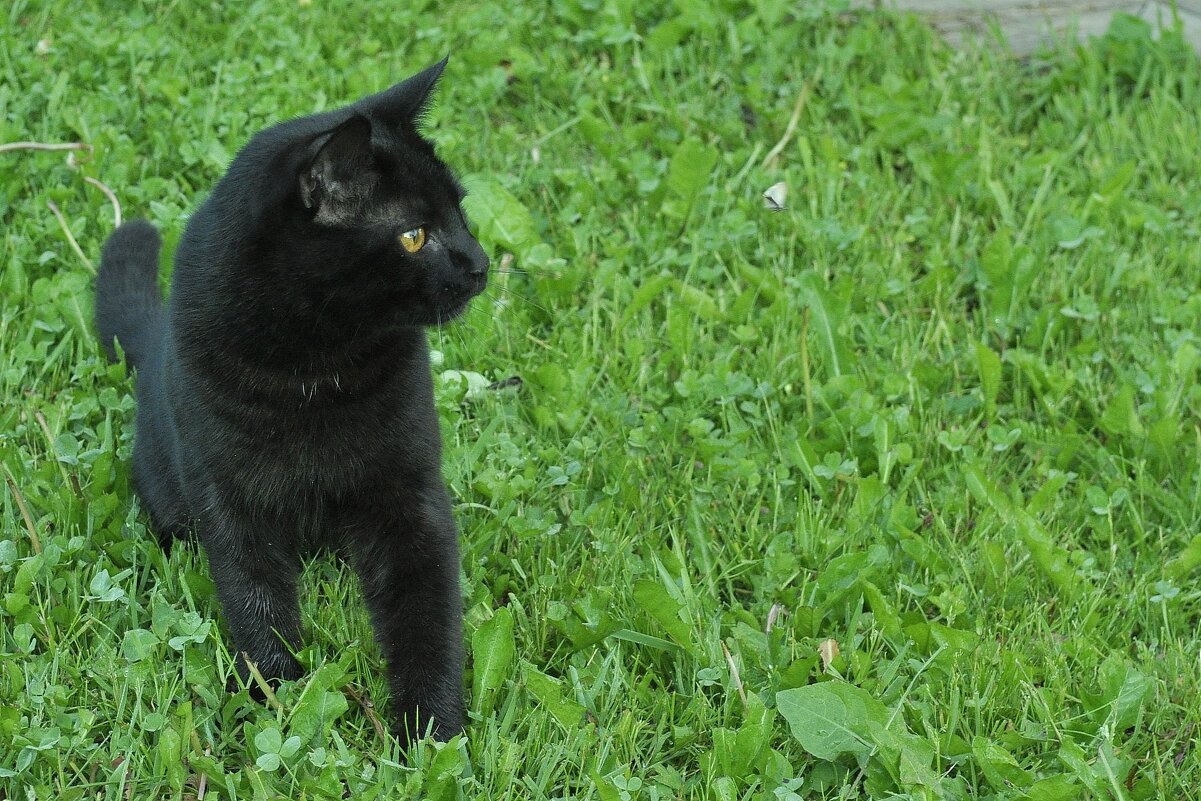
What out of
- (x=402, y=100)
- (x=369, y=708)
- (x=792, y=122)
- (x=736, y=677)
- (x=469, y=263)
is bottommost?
(x=369, y=708)

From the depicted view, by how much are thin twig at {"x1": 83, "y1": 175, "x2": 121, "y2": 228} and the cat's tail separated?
1.16 ft

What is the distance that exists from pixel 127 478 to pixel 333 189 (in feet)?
3.72

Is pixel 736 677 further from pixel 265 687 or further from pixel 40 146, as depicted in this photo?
pixel 40 146

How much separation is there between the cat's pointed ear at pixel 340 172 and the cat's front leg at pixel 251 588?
64 centimetres

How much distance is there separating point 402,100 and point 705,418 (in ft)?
4.36

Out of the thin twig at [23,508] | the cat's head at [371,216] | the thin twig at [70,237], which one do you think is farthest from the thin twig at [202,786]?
the thin twig at [70,237]

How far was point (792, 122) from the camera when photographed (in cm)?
454

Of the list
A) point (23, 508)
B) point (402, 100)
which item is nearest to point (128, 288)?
point (23, 508)

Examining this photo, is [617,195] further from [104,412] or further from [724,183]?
[104,412]

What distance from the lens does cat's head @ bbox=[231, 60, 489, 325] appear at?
222cm

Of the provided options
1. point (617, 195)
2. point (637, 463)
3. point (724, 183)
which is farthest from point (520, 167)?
point (637, 463)

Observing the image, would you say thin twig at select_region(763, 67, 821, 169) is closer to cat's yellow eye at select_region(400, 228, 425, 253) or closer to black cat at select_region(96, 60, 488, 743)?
black cat at select_region(96, 60, 488, 743)

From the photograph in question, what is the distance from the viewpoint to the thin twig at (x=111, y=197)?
382cm

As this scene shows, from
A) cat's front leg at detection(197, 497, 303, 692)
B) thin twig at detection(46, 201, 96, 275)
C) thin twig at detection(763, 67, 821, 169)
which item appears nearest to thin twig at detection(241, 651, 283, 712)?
cat's front leg at detection(197, 497, 303, 692)
